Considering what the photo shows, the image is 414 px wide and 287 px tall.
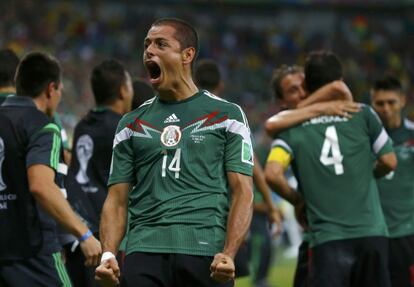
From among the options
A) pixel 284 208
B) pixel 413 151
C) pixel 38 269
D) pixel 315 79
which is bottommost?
pixel 284 208

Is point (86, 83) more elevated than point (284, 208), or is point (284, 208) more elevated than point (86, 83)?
point (86, 83)

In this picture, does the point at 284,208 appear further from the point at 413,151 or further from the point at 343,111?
the point at 343,111

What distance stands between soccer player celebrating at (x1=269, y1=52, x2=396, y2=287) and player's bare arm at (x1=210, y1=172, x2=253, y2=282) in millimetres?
1773

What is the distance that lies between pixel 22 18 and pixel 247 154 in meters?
25.0

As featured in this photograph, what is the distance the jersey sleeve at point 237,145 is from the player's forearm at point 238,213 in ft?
0.18

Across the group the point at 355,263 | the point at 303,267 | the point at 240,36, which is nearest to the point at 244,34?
the point at 240,36

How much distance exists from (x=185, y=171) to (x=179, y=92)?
44 centimetres

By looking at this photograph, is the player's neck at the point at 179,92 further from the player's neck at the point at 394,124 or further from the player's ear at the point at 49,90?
the player's neck at the point at 394,124

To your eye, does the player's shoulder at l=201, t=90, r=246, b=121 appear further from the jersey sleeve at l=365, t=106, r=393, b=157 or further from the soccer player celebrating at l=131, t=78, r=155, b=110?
the soccer player celebrating at l=131, t=78, r=155, b=110

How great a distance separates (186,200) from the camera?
15.2 feet

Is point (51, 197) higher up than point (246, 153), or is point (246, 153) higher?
point (246, 153)

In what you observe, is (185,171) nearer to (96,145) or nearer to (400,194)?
(96,145)

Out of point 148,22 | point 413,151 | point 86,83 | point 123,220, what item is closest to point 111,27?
point 148,22

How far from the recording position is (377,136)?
6352 millimetres
